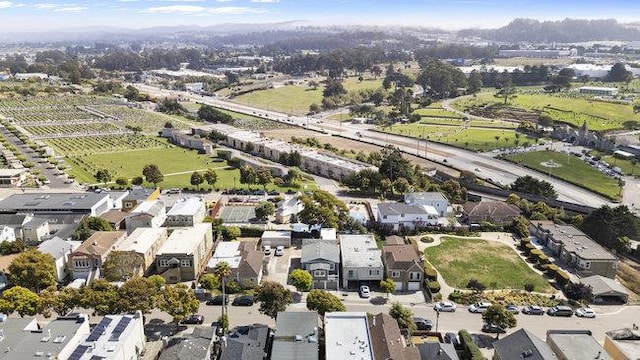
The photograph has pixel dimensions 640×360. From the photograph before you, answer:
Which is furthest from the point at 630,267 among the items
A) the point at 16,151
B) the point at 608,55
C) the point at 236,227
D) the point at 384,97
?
the point at 608,55

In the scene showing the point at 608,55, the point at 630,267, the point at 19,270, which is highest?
the point at 608,55

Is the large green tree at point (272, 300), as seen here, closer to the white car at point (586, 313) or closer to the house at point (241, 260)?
the house at point (241, 260)

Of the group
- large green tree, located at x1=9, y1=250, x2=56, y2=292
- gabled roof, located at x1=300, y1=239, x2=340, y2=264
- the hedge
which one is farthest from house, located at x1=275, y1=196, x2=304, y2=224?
the hedge

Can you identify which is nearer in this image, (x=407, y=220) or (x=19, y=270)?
(x=19, y=270)

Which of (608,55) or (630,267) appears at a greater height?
(608,55)

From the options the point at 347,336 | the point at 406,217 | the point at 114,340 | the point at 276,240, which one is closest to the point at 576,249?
the point at 406,217

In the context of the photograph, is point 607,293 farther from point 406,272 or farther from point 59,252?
point 59,252

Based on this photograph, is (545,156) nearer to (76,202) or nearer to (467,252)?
(467,252)
